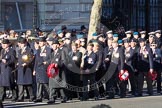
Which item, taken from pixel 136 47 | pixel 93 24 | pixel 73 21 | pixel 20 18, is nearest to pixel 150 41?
pixel 136 47

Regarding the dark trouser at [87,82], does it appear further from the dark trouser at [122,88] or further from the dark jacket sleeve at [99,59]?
the dark trouser at [122,88]

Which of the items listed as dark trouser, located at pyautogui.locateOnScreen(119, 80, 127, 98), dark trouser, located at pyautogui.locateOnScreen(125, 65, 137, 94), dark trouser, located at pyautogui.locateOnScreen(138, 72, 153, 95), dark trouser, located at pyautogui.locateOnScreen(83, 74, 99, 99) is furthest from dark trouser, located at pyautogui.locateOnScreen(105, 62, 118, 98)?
dark trouser, located at pyautogui.locateOnScreen(138, 72, 153, 95)

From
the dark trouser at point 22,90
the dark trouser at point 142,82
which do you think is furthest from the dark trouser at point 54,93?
the dark trouser at point 142,82

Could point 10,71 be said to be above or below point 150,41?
below

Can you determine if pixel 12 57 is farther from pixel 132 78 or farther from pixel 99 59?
pixel 132 78

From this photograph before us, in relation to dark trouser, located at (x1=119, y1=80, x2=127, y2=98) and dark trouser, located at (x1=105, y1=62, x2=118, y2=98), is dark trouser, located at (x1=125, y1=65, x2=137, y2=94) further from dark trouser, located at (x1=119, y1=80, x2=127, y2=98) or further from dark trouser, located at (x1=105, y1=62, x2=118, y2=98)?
dark trouser, located at (x1=105, y1=62, x2=118, y2=98)

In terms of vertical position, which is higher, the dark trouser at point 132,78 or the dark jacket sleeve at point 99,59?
the dark jacket sleeve at point 99,59

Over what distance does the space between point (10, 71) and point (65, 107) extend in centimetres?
187

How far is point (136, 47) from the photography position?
57.9 ft

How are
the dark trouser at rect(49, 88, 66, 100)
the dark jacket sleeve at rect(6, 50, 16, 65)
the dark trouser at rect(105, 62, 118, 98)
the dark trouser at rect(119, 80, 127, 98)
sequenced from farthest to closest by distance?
the dark trouser at rect(119, 80, 127, 98)
the dark trouser at rect(105, 62, 118, 98)
the dark trouser at rect(49, 88, 66, 100)
the dark jacket sleeve at rect(6, 50, 16, 65)

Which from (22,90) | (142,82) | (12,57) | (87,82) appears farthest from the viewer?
(142,82)

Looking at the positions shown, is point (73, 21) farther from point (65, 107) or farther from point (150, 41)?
point (65, 107)

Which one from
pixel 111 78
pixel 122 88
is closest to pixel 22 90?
pixel 111 78

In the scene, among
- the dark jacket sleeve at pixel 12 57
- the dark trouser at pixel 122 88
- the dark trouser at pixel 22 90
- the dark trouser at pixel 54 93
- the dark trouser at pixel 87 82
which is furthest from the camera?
the dark trouser at pixel 122 88
